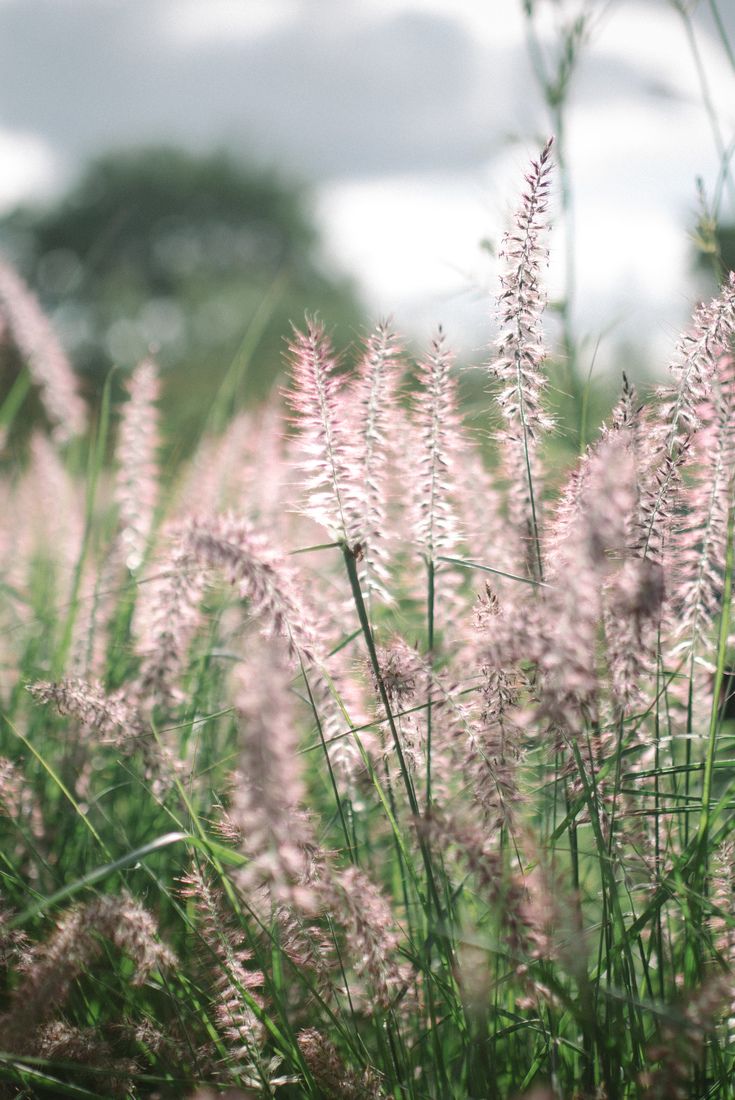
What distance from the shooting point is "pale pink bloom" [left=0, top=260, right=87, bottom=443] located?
11.7 feet

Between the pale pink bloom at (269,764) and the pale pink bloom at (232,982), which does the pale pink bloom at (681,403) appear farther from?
the pale pink bloom at (232,982)

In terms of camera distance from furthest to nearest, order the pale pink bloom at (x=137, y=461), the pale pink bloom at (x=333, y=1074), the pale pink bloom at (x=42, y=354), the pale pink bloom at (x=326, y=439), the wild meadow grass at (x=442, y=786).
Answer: the pale pink bloom at (x=42, y=354)
the pale pink bloom at (x=137, y=461)
the pale pink bloom at (x=326, y=439)
the pale pink bloom at (x=333, y=1074)
the wild meadow grass at (x=442, y=786)

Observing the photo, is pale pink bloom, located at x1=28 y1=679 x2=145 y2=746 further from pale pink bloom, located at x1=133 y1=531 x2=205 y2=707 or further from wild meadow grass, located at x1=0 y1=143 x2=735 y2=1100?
pale pink bloom, located at x1=133 y1=531 x2=205 y2=707

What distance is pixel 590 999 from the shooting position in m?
1.00

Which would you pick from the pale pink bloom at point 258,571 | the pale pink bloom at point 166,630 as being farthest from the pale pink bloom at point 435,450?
the pale pink bloom at point 166,630

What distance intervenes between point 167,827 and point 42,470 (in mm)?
2261

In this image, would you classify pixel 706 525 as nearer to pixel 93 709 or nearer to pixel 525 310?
pixel 525 310

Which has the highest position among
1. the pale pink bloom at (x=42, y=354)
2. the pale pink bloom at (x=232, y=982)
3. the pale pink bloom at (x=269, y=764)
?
the pale pink bloom at (x=42, y=354)

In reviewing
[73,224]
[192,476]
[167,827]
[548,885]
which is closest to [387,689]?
[548,885]

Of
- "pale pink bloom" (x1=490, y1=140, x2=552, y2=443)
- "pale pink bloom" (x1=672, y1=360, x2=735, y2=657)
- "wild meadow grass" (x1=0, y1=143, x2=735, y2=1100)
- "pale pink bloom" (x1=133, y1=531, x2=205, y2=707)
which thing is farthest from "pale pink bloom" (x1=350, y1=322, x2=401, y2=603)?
"pale pink bloom" (x1=672, y1=360, x2=735, y2=657)

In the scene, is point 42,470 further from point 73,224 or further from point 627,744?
point 73,224

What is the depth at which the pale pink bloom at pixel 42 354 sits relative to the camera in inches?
140

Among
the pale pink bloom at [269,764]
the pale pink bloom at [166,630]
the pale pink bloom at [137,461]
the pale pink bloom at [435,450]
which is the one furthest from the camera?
the pale pink bloom at [137,461]

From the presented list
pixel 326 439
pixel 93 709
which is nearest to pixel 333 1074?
pixel 93 709
